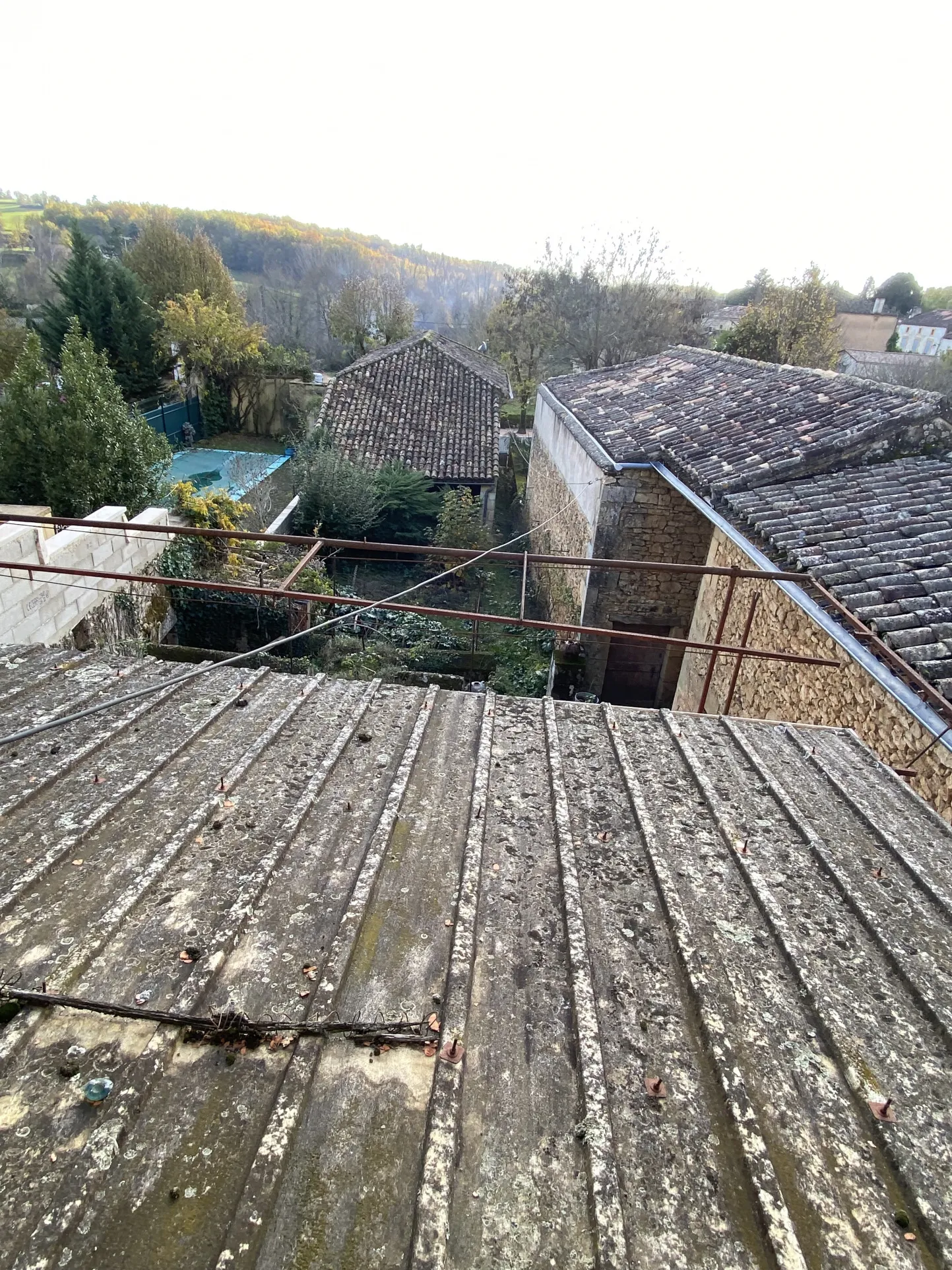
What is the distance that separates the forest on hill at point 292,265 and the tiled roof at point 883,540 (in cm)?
3191

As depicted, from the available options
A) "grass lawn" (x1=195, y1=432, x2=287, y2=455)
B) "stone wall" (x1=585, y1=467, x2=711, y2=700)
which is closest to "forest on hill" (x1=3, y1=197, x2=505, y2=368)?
"grass lawn" (x1=195, y1=432, x2=287, y2=455)

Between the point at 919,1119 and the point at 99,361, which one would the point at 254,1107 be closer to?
the point at 919,1119

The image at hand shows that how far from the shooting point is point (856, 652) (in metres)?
4.68

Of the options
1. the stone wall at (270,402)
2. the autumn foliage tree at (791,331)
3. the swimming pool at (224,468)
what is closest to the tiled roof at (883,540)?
the swimming pool at (224,468)

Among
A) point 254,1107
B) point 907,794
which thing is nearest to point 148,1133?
point 254,1107

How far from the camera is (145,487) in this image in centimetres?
1120

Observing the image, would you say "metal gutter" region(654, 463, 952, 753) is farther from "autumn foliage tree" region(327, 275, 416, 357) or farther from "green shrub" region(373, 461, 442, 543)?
"autumn foliage tree" region(327, 275, 416, 357)

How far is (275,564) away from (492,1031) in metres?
11.2

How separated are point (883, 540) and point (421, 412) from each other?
15462 mm

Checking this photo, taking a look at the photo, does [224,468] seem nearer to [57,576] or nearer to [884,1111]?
[57,576]

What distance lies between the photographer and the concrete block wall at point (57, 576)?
6766 millimetres

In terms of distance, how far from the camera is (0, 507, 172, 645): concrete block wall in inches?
266

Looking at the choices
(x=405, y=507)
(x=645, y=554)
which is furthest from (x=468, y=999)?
(x=405, y=507)

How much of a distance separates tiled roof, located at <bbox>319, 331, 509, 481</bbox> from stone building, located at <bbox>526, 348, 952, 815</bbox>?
4537mm
